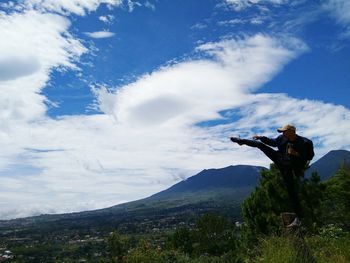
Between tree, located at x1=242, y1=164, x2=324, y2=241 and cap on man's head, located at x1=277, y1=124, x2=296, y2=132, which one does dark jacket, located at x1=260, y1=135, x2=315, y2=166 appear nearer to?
cap on man's head, located at x1=277, y1=124, x2=296, y2=132

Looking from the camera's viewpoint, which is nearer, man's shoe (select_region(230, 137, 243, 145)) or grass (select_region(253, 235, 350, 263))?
grass (select_region(253, 235, 350, 263))

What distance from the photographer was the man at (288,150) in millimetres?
7492

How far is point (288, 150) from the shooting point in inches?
295

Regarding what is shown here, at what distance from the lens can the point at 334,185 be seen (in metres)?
30.5

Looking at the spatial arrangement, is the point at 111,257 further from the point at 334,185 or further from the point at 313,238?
the point at 334,185

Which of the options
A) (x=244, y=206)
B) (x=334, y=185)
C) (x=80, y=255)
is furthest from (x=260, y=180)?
(x=80, y=255)

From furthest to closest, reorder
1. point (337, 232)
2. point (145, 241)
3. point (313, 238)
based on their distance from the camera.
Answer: point (145, 241)
point (337, 232)
point (313, 238)

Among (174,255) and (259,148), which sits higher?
(259,148)

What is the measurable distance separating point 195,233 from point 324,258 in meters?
50.6

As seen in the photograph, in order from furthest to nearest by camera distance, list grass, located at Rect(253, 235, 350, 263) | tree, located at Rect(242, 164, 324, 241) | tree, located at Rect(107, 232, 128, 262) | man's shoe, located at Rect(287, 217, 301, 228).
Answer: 1. tree, located at Rect(242, 164, 324, 241)
2. tree, located at Rect(107, 232, 128, 262)
3. man's shoe, located at Rect(287, 217, 301, 228)
4. grass, located at Rect(253, 235, 350, 263)

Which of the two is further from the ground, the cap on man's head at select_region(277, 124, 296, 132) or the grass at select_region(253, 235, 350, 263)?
the cap on man's head at select_region(277, 124, 296, 132)

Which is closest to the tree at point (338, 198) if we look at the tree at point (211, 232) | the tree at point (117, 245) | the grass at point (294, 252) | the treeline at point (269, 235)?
the treeline at point (269, 235)

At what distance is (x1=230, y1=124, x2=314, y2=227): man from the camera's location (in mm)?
7492

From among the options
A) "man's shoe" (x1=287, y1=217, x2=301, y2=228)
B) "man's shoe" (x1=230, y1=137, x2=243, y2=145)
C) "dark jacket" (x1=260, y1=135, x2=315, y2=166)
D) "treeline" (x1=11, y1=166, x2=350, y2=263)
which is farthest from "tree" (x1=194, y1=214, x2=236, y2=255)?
"man's shoe" (x1=287, y1=217, x2=301, y2=228)
